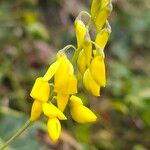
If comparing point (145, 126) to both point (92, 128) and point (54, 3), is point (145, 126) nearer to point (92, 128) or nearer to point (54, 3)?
point (92, 128)

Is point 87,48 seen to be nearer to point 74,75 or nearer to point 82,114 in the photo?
point 74,75

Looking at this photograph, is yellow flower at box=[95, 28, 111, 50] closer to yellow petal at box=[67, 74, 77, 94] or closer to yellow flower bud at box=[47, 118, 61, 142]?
yellow petal at box=[67, 74, 77, 94]

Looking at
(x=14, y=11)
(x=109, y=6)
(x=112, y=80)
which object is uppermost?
(x=109, y=6)

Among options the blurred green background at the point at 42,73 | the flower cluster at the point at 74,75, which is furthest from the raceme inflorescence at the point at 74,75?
the blurred green background at the point at 42,73

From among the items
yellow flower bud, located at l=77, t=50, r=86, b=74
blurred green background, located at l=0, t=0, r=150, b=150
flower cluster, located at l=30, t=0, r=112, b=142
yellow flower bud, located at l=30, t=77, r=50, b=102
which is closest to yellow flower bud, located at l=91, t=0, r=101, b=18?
flower cluster, located at l=30, t=0, r=112, b=142

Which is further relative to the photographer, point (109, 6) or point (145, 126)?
point (145, 126)

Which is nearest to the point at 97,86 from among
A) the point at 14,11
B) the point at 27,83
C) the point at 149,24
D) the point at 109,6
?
the point at 109,6

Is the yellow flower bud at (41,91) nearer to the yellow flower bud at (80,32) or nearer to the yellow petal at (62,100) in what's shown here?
the yellow petal at (62,100)
